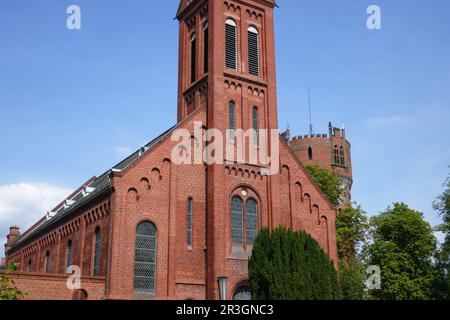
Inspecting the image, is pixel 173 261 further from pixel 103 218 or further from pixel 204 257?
pixel 103 218

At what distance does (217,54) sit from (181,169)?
28.4 ft

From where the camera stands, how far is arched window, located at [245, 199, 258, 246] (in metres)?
34.0

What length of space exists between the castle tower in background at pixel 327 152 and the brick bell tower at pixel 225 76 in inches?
1968

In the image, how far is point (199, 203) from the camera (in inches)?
1300

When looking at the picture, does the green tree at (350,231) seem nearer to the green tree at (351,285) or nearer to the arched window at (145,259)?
the green tree at (351,285)

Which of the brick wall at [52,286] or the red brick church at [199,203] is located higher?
the red brick church at [199,203]

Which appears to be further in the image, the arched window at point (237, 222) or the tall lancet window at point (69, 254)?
the tall lancet window at point (69, 254)

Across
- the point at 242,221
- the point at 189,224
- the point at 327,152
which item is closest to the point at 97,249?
the point at 189,224

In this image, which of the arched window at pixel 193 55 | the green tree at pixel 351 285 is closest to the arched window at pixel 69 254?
the arched window at pixel 193 55

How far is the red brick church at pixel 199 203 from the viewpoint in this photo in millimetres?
30172

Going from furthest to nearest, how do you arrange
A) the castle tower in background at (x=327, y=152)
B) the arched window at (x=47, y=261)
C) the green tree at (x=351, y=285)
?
the castle tower in background at (x=327, y=152) < the arched window at (x=47, y=261) < the green tree at (x=351, y=285)
